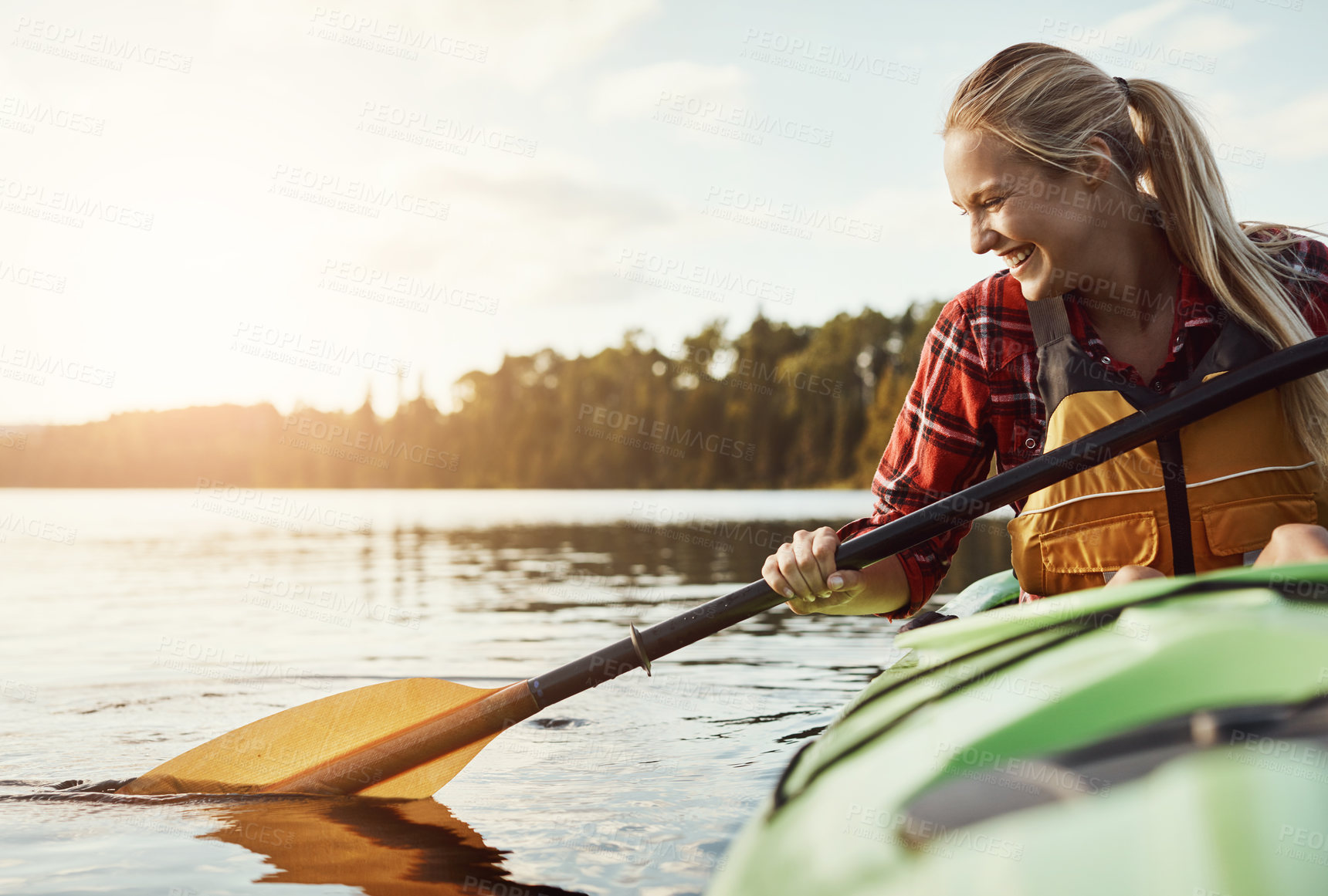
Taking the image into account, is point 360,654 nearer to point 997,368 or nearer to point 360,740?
point 360,740

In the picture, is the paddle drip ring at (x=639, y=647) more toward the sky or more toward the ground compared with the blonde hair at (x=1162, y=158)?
more toward the ground

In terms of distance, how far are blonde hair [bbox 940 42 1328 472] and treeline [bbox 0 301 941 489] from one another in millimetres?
42299

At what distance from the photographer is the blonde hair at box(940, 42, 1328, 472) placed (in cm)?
203

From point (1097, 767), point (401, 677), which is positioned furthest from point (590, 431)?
point (1097, 767)

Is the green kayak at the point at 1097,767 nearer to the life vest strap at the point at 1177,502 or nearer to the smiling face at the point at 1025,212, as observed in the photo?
the life vest strap at the point at 1177,502

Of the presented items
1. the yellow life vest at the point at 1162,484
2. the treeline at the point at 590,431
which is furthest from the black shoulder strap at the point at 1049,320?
the treeline at the point at 590,431

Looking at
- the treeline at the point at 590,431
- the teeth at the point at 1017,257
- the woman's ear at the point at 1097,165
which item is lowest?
the teeth at the point at 1017,257

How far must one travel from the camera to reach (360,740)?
3.31 meters

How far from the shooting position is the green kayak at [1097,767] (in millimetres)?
1063

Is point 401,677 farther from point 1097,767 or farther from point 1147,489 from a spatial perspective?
point 1097,767

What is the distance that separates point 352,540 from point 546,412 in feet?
177

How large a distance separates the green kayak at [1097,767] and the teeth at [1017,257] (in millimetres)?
922

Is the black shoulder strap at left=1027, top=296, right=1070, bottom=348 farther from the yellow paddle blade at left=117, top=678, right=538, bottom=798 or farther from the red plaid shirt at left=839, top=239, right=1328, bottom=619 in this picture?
the yellow paddle blade at left=117, top=678, right=538, bottom=798

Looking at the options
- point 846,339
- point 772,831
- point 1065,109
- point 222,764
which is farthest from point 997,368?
point 846,339
